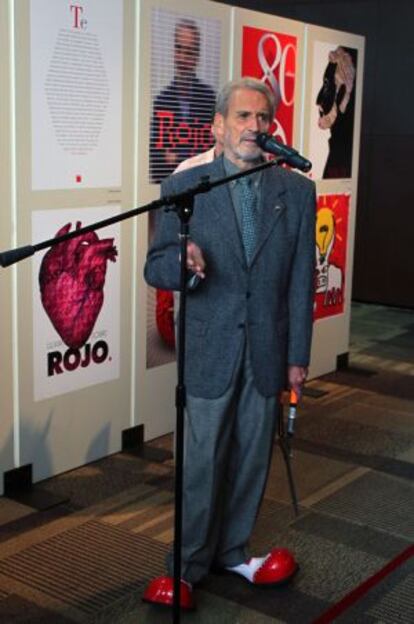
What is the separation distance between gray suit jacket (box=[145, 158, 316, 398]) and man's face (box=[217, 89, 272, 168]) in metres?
0.10

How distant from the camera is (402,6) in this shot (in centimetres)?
776

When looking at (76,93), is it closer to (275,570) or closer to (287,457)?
(287,457)

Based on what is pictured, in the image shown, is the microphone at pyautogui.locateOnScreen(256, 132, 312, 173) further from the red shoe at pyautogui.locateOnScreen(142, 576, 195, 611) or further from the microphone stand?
the red shoe at pyautogui.locateOnScreen(142, 576, 195, 611)

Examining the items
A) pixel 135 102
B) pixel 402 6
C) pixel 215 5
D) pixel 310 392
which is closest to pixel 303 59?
pixel 215 5

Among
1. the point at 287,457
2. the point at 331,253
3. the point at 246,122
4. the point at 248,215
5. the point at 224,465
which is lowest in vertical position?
the point at 287,457

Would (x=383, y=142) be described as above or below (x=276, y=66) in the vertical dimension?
below

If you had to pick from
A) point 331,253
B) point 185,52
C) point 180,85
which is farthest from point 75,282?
point 331,253

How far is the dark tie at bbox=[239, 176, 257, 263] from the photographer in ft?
8.86

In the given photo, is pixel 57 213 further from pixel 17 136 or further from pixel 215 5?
pixel 215 5

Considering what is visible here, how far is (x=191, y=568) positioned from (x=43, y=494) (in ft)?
3.74

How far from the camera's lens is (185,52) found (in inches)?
172

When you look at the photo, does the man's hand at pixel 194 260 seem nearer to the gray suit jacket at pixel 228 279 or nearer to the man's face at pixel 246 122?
the gray suit jacket at pixel 228 279

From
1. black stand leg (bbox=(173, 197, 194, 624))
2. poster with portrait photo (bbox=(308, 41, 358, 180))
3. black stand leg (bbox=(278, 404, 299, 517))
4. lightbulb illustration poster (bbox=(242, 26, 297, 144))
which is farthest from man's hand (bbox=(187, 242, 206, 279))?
poster with portrait photo (bbox=(308, 41, 358, 180))

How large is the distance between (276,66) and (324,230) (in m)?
1.11
